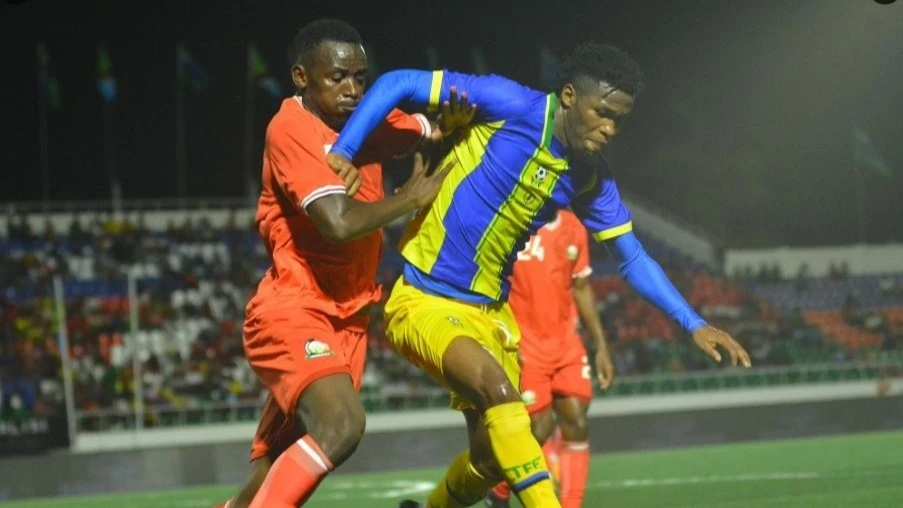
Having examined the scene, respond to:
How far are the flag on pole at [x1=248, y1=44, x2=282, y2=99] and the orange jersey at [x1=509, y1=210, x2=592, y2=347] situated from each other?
17067 mm

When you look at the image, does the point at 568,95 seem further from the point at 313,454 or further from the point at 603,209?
the point at 313,454

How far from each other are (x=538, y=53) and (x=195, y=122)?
21.4 feet

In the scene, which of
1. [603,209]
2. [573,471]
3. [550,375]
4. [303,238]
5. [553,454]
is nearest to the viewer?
[303,238]

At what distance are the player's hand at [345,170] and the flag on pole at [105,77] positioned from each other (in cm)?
2026

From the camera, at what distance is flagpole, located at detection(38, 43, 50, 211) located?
969 inches

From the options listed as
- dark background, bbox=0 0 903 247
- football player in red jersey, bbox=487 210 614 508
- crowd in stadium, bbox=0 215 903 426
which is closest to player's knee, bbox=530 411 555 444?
football player in red jersey, bbox=487 210 614 508

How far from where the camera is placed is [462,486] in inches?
234

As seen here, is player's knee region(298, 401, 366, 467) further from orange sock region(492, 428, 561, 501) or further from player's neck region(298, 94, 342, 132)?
orange sock region(492, 428, 561, 501)

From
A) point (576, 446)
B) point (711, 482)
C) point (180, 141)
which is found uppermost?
point (180, 141)

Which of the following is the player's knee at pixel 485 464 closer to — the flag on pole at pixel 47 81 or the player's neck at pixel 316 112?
the player's neck at pixel 316 112

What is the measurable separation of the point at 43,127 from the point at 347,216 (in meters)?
21.1

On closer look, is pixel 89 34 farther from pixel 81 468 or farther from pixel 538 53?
pixel 81 468

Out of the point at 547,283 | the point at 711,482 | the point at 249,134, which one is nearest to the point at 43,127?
the point at 249,134

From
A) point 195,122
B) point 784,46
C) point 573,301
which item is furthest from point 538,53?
point 573,301
